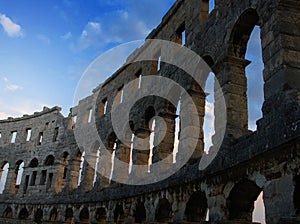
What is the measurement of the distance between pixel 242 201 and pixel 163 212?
11.5ft

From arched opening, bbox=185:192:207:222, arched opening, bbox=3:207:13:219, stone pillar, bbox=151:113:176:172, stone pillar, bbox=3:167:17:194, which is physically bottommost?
arched opening, bbox=3:207:13:219

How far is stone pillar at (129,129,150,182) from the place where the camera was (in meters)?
11.9

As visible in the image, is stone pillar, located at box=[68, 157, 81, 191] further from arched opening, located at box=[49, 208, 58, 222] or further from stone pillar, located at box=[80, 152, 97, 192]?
arched opening, located at box=[49, 208, 58, 222]

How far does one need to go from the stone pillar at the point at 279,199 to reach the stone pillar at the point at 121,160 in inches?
336

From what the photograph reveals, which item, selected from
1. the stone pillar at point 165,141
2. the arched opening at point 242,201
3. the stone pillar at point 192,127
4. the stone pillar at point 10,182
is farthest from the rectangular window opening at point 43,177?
the arched opening at point 242,201

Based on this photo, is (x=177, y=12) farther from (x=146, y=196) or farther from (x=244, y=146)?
(x=244, y=146)

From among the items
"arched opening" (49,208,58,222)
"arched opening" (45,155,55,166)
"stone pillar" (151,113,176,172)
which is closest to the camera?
"stone pillar" (151,113,176,172)

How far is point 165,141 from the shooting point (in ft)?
34.9

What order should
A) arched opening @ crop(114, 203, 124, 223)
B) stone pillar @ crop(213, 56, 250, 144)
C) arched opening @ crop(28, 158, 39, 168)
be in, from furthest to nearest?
arched opening @ crop(28, 158, 39, 168), arched opening @ crop(114, 203, 124, 223), stone pillar @ crop(213, 56, 250, 144)

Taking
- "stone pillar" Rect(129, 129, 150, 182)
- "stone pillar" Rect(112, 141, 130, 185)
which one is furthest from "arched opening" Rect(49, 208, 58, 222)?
"stone pillar" Rect(129, 129, 150, 182)

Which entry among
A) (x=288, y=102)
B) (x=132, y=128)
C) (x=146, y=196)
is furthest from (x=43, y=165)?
(x=288, y=102)

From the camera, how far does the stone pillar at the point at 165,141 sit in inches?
409

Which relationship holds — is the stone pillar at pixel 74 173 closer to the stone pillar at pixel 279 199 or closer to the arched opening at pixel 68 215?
the arched opening at pixel 68 215

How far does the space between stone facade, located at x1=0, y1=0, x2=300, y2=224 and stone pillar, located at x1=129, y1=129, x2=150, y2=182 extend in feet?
0.13
